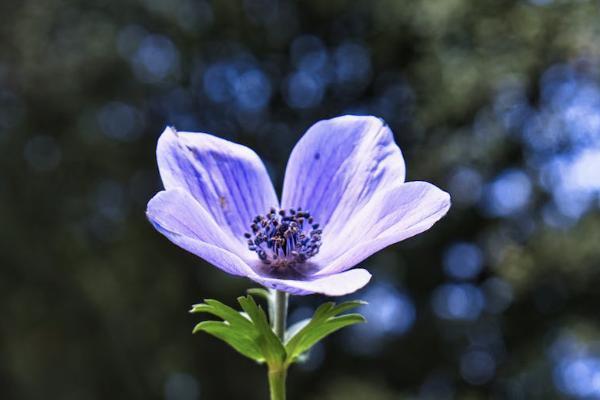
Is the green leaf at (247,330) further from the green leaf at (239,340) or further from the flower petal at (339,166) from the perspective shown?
the flower petal at (339,166)

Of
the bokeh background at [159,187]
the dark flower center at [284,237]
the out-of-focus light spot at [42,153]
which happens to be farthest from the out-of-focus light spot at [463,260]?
the dark flower center at [284,237]

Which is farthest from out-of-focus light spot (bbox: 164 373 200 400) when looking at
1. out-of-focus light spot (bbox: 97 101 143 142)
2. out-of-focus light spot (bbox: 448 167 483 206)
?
out-of-focus light spot (bbox: 448 167 483 206)

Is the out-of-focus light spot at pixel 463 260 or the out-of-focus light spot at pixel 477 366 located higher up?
the out-of-focus light spot at pixel 463 260

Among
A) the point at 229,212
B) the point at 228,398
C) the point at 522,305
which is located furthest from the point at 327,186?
the point at 228,398

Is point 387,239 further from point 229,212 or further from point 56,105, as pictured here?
point 56,105

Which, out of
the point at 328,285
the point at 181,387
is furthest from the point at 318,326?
the point at 181,387
